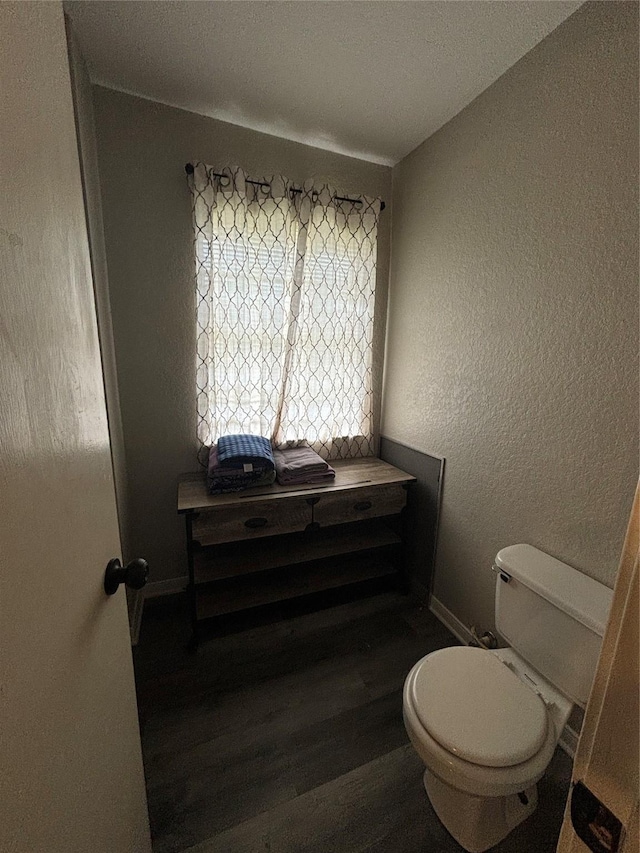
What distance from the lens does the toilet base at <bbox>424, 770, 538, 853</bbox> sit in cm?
99

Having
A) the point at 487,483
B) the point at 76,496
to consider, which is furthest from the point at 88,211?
the point at 487,483

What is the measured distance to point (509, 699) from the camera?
40.5 inches

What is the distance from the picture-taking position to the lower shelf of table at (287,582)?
170 centimetres

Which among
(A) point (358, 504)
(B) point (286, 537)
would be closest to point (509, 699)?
(A) point (358, 504)

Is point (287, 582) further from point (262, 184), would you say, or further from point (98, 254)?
point (262, 184)

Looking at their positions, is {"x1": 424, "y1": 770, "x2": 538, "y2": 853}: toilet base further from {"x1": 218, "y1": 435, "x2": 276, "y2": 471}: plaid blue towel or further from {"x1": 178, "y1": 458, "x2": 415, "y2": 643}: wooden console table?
{"x1": 218, "y1": 435, "x2": 276, "y2": 471}: plaid blue towel

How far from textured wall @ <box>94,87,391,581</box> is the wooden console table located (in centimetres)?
25

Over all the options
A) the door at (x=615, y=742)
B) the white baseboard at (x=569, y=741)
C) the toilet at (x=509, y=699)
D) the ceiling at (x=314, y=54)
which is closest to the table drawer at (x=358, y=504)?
the toilet at (x=509, y=699)

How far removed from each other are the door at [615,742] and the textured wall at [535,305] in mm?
874

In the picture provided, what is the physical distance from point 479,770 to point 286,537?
1270 millimetres

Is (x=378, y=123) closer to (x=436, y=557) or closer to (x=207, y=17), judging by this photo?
(x=207, y=17)

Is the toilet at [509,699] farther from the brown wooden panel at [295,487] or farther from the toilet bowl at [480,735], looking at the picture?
the brown wooden panel at [295,487]

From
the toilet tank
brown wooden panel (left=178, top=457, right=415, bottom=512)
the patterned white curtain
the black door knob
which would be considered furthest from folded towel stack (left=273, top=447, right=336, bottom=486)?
the black door knob

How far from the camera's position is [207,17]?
1.15m
